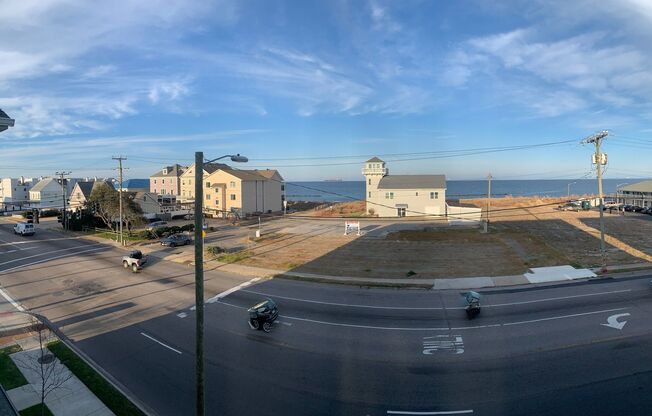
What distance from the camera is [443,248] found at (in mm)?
37750

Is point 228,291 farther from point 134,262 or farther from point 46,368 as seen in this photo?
point 46,368

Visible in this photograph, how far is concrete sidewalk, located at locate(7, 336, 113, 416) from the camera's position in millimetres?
11391

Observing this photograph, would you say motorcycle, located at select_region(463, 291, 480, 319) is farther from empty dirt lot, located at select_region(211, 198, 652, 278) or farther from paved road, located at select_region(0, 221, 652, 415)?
empty dirt lot, located at select_region(211, 198, 652, 278)

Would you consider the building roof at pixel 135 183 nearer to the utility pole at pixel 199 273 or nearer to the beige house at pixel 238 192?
the beige house at pixel 238 192

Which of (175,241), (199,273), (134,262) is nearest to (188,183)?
(175,241)

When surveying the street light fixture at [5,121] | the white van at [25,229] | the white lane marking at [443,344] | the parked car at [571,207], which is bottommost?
the white lane marking at [443,344]

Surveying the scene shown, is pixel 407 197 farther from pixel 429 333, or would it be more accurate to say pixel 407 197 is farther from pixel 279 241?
pixel 429 333

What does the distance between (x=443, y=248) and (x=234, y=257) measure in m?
20.1

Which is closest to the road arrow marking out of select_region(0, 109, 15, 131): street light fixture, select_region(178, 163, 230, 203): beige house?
select_region(0, 109, 15, 131): street light fixture

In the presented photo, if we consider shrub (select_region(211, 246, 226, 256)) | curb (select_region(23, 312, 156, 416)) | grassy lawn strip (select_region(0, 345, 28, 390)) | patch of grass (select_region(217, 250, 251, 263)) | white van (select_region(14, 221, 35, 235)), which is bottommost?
curb (select_region(23, 312, 156, 416))

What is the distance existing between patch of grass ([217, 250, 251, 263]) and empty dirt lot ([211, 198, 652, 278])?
0.34ft

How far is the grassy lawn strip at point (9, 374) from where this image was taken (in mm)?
12952

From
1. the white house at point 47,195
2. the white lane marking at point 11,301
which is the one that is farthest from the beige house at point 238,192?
the white house at point 47,195

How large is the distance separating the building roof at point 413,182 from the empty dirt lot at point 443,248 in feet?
27.9
